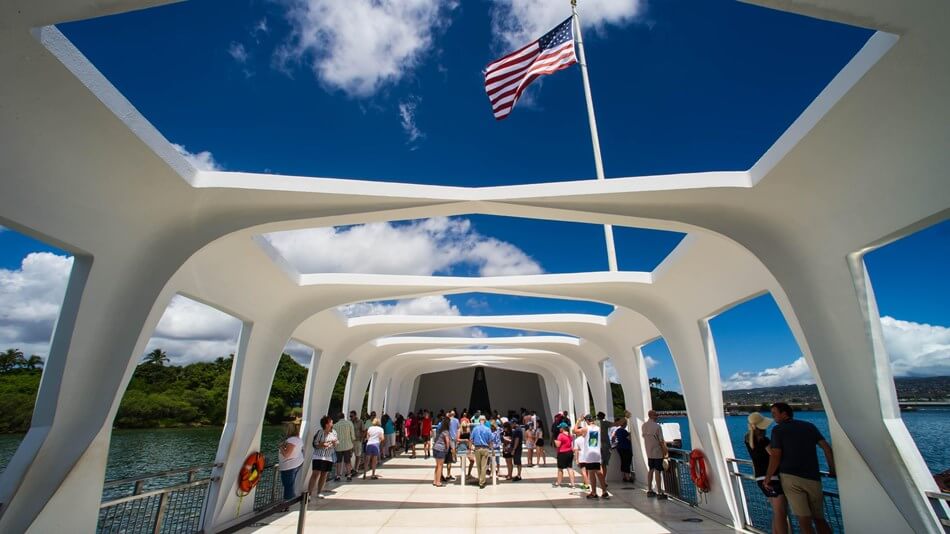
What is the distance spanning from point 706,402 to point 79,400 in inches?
333

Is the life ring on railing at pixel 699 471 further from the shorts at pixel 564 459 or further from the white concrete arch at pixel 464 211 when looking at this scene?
the white concrete arch at pixel 464 211

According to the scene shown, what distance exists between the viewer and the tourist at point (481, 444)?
431 inches

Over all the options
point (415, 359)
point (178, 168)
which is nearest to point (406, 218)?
point (178, 168)

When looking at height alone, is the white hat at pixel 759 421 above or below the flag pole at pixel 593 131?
below

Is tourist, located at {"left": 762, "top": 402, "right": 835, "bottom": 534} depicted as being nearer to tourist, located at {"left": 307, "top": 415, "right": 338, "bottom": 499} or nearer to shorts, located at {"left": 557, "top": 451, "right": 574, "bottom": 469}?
shorts, located at {"left": 557, "top": 451, "right": 574, "bottom": 469}

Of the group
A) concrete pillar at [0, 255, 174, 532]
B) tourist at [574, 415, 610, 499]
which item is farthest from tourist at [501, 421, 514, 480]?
concrete pillar at [0, 255, 174, 532]

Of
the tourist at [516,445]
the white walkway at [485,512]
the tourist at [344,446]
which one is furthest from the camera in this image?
the tourist at [516,445]

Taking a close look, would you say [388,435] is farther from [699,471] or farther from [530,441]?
[699,471]

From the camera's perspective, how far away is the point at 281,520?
782 cm

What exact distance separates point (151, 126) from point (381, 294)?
573 cm

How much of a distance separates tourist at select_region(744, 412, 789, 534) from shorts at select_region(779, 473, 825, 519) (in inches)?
15.9

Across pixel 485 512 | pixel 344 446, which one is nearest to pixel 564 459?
pixel 485 512

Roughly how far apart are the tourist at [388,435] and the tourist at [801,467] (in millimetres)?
12223

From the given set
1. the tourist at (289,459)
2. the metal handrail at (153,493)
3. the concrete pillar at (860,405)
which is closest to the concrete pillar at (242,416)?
the metal handrail at (153,493)
